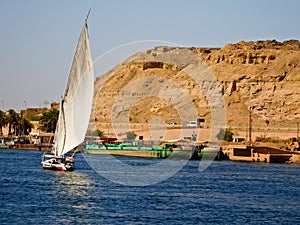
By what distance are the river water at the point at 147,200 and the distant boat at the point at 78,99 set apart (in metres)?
3.70

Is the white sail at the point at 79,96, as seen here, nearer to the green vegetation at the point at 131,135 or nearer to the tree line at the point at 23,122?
the tree line at the point at 23,122

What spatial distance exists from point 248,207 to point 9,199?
15.3m

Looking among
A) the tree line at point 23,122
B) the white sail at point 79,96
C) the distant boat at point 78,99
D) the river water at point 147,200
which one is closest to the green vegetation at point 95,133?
the tree line at point 23,122

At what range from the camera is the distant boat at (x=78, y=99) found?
195 ft

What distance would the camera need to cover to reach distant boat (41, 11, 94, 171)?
59438mm

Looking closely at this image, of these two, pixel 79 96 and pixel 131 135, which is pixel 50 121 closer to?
pixel 131 135

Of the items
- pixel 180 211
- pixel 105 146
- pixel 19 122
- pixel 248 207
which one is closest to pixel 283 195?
pixel 248 207

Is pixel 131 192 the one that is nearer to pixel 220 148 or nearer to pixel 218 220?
pixel 218 220

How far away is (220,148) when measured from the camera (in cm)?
12056

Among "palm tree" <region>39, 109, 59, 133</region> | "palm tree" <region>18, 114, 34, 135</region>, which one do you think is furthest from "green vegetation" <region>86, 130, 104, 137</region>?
"palm tree" <region>18, 114, 34, 135</region>

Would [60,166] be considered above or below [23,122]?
below

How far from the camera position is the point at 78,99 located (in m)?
61.9

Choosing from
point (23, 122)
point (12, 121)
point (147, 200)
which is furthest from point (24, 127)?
point (147, 200)

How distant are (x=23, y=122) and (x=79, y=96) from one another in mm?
133556
